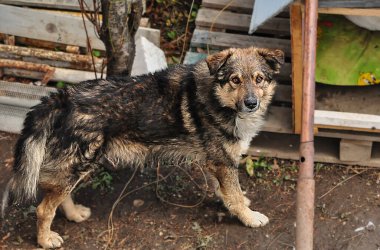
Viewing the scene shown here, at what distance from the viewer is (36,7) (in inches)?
247

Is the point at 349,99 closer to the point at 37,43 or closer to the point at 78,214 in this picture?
the point at 78,214

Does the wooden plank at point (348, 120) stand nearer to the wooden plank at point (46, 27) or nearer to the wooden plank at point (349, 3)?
the wooden plank at point (349, 3)

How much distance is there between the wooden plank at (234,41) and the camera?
572 centimetres

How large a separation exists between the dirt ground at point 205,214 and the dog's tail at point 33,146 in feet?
2.01

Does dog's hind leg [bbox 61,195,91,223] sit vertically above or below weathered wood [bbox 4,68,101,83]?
below

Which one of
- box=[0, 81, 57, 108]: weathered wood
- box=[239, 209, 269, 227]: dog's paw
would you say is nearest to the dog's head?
box=[239, 209, 269, 227]: dog's paw

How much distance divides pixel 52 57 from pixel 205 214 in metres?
2.40

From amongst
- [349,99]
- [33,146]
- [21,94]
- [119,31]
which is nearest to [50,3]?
[21,94]

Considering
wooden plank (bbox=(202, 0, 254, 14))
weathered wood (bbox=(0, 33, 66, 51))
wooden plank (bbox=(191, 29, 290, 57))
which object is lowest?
weathered wood (bbox=(0, 33, 66, 51))

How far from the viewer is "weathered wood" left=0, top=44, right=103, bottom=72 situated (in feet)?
19.5

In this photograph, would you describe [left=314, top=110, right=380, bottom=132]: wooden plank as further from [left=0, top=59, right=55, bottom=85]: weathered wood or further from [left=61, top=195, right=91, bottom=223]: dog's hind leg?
[left=0, top=59, right=55, bottom=85]: weathered wood

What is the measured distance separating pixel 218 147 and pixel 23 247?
173 cm

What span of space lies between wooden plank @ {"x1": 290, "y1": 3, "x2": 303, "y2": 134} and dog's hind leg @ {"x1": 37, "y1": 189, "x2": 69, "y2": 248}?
2.02m

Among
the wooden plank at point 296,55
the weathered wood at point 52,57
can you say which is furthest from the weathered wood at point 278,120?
the weathered wood at point 52,57
